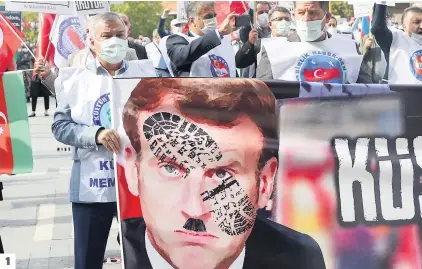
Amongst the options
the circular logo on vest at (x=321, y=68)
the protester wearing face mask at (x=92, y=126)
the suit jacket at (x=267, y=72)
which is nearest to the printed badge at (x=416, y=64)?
the suit jacket at (x=267, y=72)

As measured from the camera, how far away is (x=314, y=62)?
486cm

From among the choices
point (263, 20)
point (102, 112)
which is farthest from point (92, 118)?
point (263, 20)

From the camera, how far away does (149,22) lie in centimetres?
6462

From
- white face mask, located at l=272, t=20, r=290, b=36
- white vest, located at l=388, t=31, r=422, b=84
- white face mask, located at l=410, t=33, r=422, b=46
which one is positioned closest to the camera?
white vest, located at l=388, t=31, r=422, b=84

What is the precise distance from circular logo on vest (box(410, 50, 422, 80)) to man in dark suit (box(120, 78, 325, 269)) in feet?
8.81

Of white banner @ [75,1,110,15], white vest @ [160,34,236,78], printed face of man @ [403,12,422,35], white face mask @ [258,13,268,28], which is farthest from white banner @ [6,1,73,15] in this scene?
printed face of man @ [403,12,422,35]

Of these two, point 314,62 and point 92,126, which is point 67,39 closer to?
point 314,62

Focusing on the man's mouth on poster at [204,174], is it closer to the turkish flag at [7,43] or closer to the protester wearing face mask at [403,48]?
the protester wearing face mask at [403,48]

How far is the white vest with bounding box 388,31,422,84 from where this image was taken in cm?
598

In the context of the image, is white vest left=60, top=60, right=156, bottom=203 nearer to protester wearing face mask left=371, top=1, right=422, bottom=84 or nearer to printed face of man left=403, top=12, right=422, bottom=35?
protester wearing face mask left=371, top=1, right=422, bottom=84

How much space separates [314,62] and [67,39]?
4.80 metres

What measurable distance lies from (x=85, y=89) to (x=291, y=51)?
127 centimetres

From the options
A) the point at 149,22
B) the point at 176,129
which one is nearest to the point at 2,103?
the point at 176,129

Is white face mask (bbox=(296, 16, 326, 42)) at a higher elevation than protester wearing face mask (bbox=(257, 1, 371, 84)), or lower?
higher
